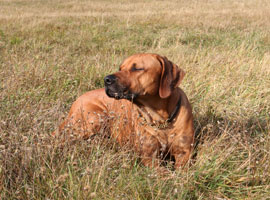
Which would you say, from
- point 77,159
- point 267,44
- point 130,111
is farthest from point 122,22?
point 77,159

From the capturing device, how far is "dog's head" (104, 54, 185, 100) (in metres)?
2.65

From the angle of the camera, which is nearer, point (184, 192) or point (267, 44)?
point (184, 192)

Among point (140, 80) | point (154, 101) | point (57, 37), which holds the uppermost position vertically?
point (140, 80)

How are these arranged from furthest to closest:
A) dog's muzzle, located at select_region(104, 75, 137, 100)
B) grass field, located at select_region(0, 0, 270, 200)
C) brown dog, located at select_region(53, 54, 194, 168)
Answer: brown dog, located at select_region(53, 54, 194, 168)
dog's muzzle, located at select_region(104, 75, 137, 100)
grass field, located at select_region(0, 0, 270, 200)

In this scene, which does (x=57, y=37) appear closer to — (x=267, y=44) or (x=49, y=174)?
(x=267, y=44)

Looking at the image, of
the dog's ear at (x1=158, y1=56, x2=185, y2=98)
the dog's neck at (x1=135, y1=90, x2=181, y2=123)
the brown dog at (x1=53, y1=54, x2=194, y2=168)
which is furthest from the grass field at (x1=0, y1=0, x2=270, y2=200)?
the dog's ear at (x1=158, y1=56, x2=185, y2=98)

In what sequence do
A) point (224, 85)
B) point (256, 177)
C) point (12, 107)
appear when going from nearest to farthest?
point (256, 177) → point (12, 107) → point (224, 85)

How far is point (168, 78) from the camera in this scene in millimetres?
2805

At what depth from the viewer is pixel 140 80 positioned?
276cm

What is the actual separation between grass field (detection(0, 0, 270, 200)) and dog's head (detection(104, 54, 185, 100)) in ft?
1.55

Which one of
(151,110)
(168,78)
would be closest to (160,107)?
(151,110)

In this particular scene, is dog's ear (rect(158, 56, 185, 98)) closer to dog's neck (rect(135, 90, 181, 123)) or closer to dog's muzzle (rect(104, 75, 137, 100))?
dog's neck (rect(135, 90, 181, 123))

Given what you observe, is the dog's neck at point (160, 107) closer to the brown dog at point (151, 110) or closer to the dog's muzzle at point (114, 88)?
the brown dog at point (151, 110)

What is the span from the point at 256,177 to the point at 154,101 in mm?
1059
